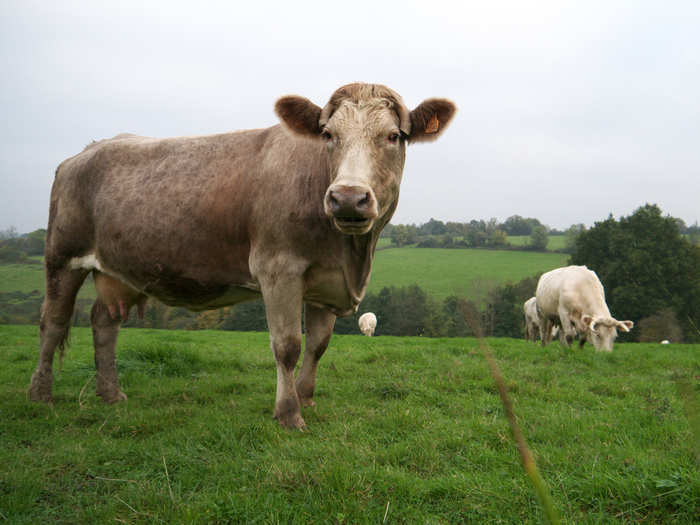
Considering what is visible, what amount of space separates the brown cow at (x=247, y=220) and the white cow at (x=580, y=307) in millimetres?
9069

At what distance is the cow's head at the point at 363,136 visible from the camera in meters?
3.30

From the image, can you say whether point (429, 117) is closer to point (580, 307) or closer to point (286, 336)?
point (286, 336)

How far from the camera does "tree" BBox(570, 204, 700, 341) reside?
2919cm

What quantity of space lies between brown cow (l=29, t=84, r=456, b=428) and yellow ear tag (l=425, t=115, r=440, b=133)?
0.04ft

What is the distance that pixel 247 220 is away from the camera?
14.9ft

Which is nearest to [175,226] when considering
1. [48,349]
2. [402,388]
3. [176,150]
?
[176,150]

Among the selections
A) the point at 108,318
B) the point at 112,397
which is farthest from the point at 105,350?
the point at 112,397

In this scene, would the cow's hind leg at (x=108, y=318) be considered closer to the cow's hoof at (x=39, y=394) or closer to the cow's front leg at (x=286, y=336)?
the cow's hoof at (x=39, y=394)

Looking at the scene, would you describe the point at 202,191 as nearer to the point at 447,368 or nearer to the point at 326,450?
the point at 326,450

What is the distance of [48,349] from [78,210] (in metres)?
1.70

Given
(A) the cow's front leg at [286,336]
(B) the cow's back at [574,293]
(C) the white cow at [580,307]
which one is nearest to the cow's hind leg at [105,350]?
(A) the cow's front leg at [286,336]

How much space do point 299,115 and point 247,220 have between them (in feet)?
→ 3.63

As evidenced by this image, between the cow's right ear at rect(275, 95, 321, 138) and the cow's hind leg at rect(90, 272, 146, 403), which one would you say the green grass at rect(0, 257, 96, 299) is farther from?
the cow's right ear at rect(275, 95, 321, 138)

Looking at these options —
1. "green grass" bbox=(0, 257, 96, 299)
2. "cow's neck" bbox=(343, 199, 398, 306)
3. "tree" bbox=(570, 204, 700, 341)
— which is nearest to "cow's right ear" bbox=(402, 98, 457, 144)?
"cow's neck" bbox=(343, 199, 398, 306)
